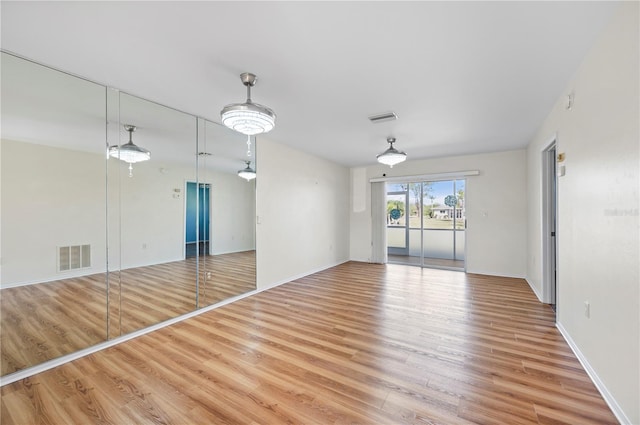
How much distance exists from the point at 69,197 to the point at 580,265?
4.74 metres

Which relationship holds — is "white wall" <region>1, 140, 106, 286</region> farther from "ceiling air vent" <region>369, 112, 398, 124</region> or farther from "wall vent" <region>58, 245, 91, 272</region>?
"ceiling air vent" <region>369, 112, 398, 124</region>

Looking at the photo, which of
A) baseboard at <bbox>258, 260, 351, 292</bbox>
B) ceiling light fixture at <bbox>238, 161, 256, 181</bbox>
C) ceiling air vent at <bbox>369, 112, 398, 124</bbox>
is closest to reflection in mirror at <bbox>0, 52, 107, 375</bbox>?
ceiling light fixture at <bbox>238, 161, 256, 181</bbox>

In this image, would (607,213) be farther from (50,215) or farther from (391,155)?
(50,215)

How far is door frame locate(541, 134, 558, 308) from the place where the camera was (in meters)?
3.58

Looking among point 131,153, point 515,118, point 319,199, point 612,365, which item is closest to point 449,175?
point 515,118

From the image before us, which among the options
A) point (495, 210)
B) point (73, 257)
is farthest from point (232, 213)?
point (495, 210)

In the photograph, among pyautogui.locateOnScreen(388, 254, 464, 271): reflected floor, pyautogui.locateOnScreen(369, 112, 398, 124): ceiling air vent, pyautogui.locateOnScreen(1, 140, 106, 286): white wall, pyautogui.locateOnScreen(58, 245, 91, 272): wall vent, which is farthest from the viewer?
pyautogui.locateOnScreen(388, 254, 464, 271): reflected floor

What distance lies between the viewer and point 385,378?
205 centimetres

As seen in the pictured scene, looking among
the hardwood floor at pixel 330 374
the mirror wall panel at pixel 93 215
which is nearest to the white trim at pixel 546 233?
the hardwood floor at pixel 330 374

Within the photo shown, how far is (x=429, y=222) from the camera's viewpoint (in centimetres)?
648

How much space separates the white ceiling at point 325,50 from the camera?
1.63 meters

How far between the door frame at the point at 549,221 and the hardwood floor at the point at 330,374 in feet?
1.38

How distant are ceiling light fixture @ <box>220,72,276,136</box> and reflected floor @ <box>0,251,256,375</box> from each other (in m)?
2.14

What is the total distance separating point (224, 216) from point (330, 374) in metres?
2.78
